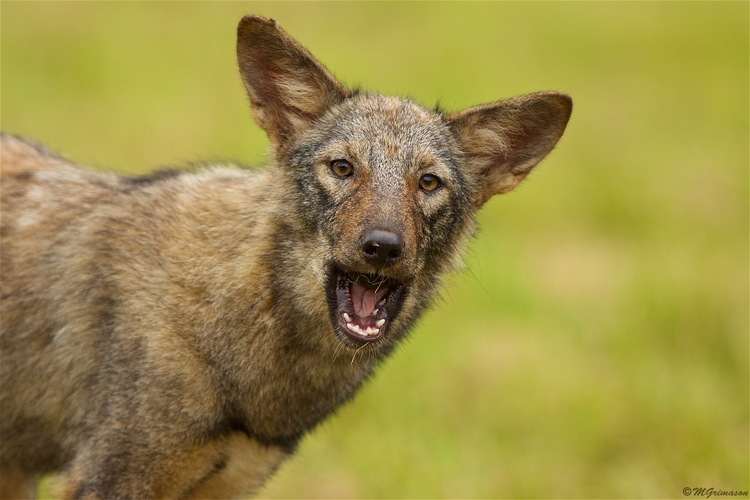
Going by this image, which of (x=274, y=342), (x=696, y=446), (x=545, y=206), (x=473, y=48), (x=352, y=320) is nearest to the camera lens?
(x=352, y=320)

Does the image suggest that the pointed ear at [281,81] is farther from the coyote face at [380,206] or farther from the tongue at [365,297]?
the tongue at [365,297]

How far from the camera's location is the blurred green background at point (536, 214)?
653cm

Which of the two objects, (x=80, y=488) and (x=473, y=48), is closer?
(x=80, y=488)

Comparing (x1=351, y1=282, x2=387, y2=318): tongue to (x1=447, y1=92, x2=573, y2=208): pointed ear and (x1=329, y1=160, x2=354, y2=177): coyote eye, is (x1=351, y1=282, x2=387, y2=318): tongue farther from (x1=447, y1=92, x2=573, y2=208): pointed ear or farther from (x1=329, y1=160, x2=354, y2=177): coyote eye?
(x1=447, y1=92, x2=573, y2=208): pointed ear

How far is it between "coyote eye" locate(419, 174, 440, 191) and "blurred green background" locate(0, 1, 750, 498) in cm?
67

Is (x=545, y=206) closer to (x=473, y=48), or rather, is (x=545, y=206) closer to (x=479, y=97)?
(x=479, y=97)

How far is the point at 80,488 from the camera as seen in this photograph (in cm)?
444

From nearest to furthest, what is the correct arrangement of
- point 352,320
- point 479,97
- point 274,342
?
point 352,320 < point 274,342 < point 479,97

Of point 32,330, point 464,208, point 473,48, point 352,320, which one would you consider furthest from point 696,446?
point 473,48

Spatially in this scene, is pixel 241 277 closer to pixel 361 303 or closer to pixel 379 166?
pixel 361 303

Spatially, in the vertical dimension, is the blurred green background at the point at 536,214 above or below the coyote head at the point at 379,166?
below

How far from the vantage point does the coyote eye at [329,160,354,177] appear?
4516mm

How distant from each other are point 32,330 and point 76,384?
15.0 inches

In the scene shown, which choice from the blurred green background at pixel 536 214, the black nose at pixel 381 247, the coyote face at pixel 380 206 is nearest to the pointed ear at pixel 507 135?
the coyote face at pixel 380 206
